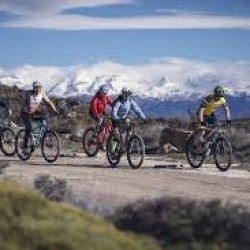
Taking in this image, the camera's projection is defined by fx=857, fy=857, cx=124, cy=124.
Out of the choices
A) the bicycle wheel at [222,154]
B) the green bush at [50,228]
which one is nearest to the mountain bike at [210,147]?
the bicycle wheel at [222,154]

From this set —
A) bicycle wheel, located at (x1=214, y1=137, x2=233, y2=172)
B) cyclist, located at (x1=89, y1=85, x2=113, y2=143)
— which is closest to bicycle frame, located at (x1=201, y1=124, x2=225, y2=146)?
bicycle wheel, located at (x1=214, y1=137, x2=233, y2=172)

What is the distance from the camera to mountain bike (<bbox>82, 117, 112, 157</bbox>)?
25641mm

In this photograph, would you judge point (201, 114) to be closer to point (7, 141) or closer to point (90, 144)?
point (90, 144)

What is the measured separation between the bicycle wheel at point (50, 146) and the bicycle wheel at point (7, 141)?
2432 millimetres

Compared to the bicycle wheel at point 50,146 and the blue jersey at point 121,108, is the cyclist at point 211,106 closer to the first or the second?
the blue jersey at point 121,108

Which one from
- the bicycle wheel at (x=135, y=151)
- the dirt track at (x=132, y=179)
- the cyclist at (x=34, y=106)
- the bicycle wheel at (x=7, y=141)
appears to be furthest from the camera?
the bicycle wheel at (x=7, y=141)

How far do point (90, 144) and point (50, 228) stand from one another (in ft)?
53.5

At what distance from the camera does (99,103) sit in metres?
25.6

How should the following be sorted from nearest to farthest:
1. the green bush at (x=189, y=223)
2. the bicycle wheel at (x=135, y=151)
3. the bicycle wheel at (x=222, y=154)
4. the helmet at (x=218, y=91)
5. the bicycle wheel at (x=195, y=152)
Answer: the green bush at (x=189, y=223), the bicycle wheel at (x=222, y=154), the bicycle wheel at (x=135, y=151), the helmet at (x=218, y=91), the bicycle wheel at (x=195, y=152)

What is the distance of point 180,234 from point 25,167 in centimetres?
1162

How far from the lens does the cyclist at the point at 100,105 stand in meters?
25.6

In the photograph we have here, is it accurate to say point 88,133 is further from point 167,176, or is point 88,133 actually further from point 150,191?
point 150,191

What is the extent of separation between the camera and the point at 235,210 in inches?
425

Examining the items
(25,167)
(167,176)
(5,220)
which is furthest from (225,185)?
(5,220)
